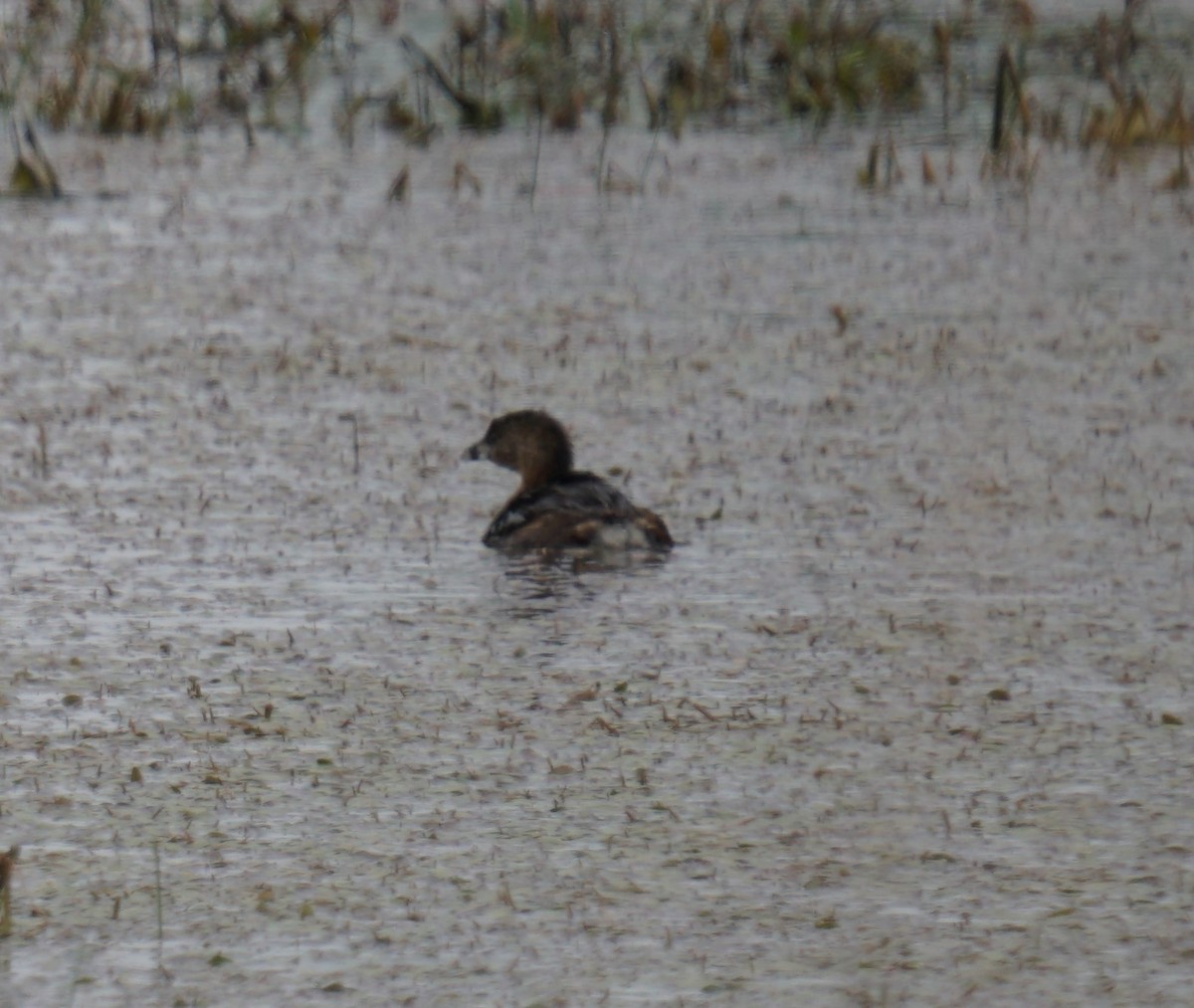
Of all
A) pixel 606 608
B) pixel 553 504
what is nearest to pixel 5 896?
pixel 606 608

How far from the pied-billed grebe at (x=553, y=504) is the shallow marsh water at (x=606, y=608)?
0.09 m

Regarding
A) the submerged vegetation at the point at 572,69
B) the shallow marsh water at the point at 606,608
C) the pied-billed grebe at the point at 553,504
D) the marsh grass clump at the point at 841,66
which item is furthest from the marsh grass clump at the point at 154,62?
the pied-billed grebe at the point at 553,504

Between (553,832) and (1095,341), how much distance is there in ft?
12.6

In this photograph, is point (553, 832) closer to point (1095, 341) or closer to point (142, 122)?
point (1095, 341)

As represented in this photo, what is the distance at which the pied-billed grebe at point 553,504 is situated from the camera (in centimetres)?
502

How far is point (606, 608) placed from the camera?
4.70 meters

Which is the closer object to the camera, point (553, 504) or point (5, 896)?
point (5, 896)

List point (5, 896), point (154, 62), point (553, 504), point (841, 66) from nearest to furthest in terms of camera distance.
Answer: point (5, 896)
point (553, 504)
point (841, 66)
point (154, 62)

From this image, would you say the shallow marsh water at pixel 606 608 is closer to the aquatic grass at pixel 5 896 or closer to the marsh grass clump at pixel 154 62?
the aquatic grass at pixel 5 896

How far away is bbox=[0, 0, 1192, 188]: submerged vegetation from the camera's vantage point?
10.1 meters

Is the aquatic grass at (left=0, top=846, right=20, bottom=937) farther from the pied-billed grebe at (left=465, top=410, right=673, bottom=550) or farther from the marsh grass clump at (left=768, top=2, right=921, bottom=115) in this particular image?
the marsh grass clump at (left=768, top=2, right=921, bottom=115)

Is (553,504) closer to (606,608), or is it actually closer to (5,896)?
(606,608)

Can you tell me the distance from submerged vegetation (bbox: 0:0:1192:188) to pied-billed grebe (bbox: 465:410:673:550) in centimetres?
420

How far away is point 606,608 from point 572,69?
20.3ft
